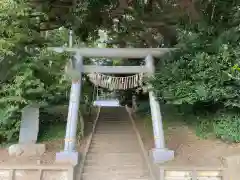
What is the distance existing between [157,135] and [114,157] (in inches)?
66.1

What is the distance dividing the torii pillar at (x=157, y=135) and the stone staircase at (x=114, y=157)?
67cm

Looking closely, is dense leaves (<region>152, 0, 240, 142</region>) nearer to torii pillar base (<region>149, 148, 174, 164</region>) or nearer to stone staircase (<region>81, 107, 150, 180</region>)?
torii pillar base (<region>149, 148, 174, 164</region>)

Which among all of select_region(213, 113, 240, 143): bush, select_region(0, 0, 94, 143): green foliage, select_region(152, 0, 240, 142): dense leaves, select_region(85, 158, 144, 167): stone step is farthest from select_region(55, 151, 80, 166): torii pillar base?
select_region(213, 113, 240, 143): bush

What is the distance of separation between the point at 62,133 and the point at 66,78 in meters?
1.92

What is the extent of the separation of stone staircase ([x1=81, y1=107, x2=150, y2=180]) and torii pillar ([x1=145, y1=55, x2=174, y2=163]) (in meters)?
0.67

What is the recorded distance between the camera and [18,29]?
8156mm

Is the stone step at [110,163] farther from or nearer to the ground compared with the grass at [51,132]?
nearer to the ground

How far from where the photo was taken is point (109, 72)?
29.0 feet

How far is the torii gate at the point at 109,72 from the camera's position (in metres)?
7.70

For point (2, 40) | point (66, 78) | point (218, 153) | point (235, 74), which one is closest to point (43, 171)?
point (66, 78)

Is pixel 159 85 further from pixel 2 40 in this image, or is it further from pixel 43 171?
pixel 2 40

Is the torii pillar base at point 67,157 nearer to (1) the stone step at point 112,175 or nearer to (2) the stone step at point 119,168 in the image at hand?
(1) the stone step at point 112,175

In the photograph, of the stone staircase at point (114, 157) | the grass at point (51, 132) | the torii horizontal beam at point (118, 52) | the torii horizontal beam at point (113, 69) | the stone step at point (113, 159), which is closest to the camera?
the stone staircase at point (114, 157)

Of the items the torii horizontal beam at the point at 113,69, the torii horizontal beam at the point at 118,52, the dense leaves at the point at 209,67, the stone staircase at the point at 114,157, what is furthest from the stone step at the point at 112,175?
the torii horizontal beam at the point at 118,52
